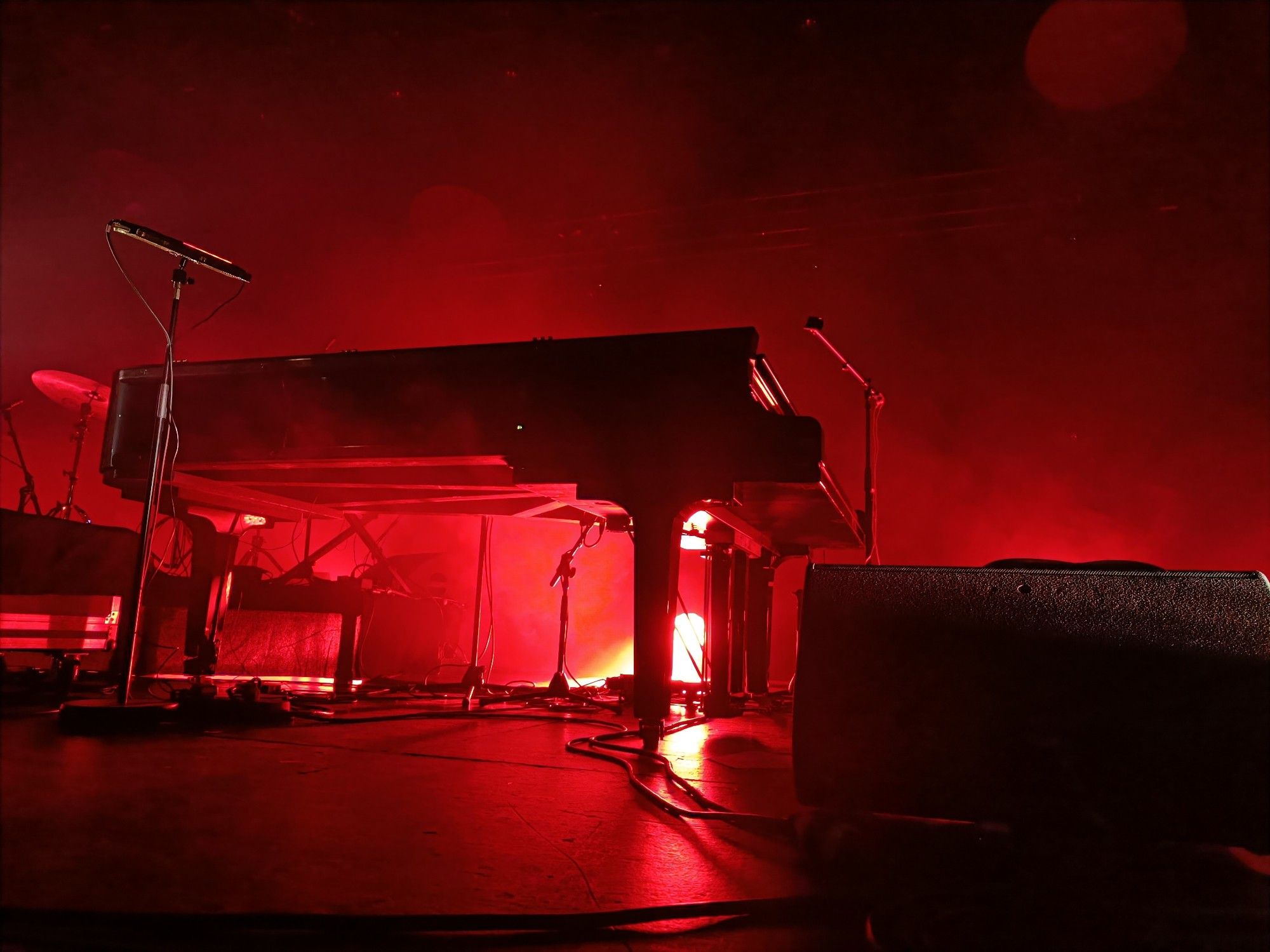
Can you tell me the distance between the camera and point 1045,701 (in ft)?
2.96

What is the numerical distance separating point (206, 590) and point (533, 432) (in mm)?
1315

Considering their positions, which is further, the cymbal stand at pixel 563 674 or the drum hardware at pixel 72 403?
the cymbal stand at pixel 563 674

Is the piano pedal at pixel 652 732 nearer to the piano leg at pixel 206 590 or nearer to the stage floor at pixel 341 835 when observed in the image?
the stage floor at pixel 341 835

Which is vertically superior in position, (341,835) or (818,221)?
(818,221)

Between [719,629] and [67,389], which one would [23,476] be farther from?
[719,629]

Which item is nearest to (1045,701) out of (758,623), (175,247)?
(175,247)

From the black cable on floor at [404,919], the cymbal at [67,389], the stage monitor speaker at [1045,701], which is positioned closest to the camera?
the black cable on floor at [404,919]

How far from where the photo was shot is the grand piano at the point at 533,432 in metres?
1.73

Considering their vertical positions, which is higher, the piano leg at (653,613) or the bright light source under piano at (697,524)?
the bright light source under piano at (697,524)

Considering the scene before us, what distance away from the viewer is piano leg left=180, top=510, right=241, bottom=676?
7.73 feet

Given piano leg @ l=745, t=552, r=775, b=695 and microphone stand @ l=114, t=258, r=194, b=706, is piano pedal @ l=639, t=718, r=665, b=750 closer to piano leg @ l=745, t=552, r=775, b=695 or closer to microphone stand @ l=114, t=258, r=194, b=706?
microphone stand @ l=114, t=258, r=194, b=706

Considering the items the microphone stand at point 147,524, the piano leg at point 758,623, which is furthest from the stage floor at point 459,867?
the piano leg at point 758,623

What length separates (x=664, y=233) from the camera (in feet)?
16.7

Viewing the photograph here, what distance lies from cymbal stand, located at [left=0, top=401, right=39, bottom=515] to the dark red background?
315cm
